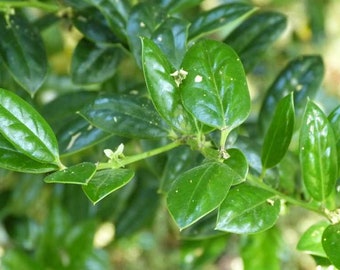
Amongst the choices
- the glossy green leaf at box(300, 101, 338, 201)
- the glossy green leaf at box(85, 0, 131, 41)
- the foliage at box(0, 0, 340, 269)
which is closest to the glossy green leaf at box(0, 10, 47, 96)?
the foliage at box(0, 0, 340, 269)

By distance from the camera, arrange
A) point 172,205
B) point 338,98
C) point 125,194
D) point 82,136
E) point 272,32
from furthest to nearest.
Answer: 1. point 338,98
2. point 125,194
3. point 272,32
4. point 82,136
5. point 172,205

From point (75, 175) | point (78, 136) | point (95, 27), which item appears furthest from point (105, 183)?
point (95, 27)

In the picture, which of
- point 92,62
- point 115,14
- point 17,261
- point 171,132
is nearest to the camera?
point 171,132

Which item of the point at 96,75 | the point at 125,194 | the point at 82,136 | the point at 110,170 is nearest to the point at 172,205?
the point at 110,170

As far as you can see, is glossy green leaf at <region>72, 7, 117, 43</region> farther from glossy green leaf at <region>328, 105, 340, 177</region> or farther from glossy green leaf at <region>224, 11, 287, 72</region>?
glossy green leaf at <region>328, 105, 340, 177</region>

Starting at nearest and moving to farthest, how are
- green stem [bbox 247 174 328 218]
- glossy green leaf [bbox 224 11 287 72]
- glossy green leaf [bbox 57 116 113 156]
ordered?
green stem [bbox 247 174 328 218] → glossy green leaf [bbox 57 116 113 156] → glossy green leaf [bbox 224 11 287 72]

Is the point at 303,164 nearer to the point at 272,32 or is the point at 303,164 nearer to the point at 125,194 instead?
the point at 272,32

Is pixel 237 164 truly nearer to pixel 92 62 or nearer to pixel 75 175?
pixel 75 175
